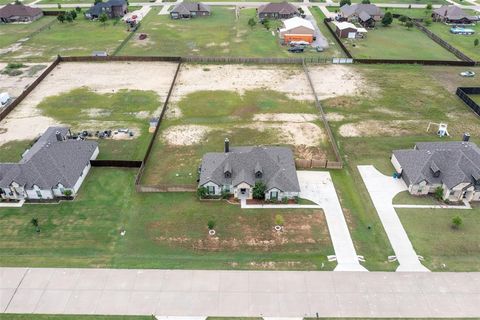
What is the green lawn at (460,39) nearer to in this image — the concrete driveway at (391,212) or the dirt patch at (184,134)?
the concrete driveway at (391,212)

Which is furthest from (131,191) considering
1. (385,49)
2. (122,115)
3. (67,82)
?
(385,49)

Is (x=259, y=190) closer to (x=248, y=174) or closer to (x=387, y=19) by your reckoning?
(x=248, y=174)

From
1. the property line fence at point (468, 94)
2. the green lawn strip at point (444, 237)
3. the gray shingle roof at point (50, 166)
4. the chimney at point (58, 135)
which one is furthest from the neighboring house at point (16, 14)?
the green lawn strip at point (444, 237)

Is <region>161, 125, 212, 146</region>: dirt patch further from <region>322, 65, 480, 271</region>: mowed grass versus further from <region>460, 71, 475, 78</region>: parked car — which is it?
<region>460, 71, 475, 78</region>: parked car

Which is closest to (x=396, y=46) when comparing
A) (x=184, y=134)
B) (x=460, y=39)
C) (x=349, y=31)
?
(x=349, y=31)

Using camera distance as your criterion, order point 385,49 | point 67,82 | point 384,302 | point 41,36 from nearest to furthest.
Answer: point 384,302 → point 67,82 → point 385,49 → point 41,36

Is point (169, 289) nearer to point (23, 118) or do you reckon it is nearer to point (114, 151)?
point (114, 151)

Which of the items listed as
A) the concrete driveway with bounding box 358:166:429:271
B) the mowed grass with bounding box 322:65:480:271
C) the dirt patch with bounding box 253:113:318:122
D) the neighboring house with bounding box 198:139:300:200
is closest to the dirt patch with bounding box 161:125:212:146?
the dirt patch with bounding box 253:113:318:122
